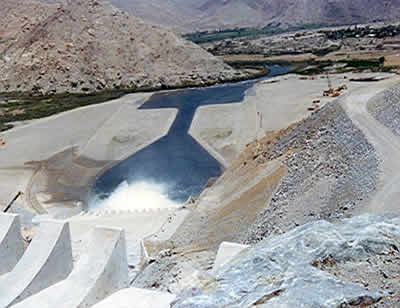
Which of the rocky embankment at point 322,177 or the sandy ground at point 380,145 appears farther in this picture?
the rocky embankment at point 322,177

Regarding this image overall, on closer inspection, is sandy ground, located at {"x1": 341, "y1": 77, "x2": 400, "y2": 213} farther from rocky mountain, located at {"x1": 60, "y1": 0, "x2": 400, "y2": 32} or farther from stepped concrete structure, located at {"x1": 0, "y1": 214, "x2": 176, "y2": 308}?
rocky mountain, located at {"x1": 60, "y1": 0, "x2": 400, "y2": 32}

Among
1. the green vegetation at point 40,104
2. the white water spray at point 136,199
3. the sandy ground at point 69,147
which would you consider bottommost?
the white water spray at point 136,199

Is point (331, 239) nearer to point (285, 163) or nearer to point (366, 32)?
point (285, 163)

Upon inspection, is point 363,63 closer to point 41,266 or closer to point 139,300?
point 41,266

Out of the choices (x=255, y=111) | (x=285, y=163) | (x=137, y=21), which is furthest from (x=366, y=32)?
(x=285, y=163)

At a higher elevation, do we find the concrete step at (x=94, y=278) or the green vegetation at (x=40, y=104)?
the concrete step at (x=94, y=278)

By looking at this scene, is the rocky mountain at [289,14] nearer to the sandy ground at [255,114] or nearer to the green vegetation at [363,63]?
the green vegetation at [363,63]

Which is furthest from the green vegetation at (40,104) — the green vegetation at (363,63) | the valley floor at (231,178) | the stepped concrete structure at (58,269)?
the green vegetation at (363,63)

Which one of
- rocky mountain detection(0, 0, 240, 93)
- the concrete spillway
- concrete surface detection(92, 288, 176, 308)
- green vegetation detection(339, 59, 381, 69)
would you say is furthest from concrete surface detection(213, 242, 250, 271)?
green vegetation detection(339, 59, 381, 69)
